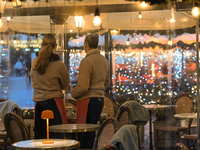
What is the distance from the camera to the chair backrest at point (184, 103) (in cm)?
440

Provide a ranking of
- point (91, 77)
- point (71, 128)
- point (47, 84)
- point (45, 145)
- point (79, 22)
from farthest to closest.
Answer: point (79, 22)
point (91, 77)
point (47, 84)
point (71, 128)
point (45, 145)

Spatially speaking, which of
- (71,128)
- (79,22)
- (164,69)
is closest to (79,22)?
(79,22)

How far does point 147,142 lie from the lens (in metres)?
4.82

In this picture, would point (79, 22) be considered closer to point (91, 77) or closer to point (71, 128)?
point (91, 77)

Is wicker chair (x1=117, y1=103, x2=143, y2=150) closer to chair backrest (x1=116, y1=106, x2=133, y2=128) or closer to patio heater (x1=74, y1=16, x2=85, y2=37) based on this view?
chair backrest (x1=116, y1=106, x2=133, y2=128)

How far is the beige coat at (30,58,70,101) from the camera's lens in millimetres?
3072

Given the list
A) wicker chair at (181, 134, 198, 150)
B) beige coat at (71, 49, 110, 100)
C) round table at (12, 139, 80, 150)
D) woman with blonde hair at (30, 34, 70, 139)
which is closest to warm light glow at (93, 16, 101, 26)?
beige coat at (71, 49, 110, 100)

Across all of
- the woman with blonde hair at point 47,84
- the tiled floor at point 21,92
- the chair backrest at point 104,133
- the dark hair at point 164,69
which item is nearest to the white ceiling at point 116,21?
the dark hair at point 164,69

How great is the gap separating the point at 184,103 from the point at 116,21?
141 cm

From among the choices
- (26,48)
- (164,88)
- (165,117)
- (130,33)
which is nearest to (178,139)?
(165,117)

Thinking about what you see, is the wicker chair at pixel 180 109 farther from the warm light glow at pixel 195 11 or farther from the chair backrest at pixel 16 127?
the chair backrest at pixel 16 127

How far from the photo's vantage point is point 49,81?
308 centimetres

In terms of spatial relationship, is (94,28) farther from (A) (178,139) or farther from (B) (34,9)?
(A) (178,139)

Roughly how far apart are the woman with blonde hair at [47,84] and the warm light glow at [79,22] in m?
0.89
